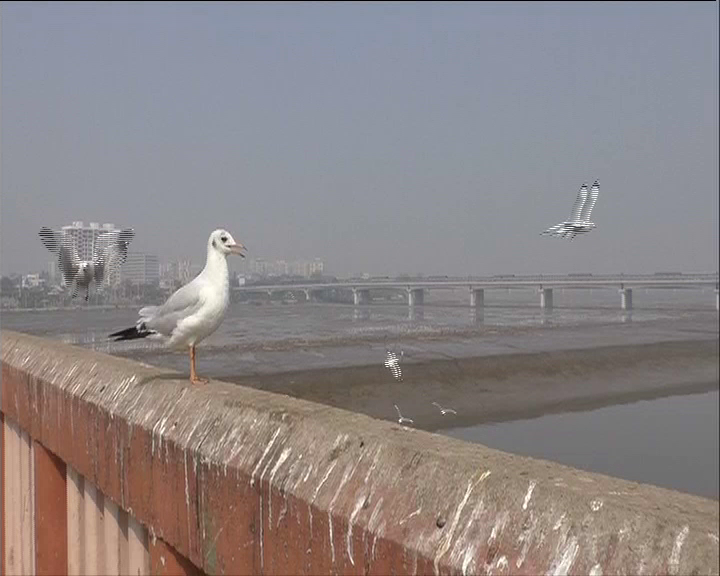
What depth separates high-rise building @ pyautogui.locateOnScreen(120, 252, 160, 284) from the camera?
340cm

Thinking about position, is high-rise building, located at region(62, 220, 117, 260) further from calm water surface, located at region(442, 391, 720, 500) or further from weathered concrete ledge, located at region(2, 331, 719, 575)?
calm water surface, located at region(442, 391, 720, 500)

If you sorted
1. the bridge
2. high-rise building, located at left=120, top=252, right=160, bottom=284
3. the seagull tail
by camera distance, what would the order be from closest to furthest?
1. the bridge
2. high-rise building, located at left=120, top=252, right=160, bottom=284
3. the seagull tail

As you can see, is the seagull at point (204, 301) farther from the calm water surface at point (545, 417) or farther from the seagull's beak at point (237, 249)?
the calm water surface at point (545, 417)

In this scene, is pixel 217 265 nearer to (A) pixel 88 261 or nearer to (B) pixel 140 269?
(B) pixel 140 269

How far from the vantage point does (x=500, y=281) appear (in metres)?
2.92

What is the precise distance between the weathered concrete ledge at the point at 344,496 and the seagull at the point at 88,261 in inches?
24.8

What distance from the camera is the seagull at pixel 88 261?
3.02 metres

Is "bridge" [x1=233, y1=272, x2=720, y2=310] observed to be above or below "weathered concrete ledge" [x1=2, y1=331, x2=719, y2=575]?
above

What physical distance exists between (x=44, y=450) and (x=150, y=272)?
173 cm

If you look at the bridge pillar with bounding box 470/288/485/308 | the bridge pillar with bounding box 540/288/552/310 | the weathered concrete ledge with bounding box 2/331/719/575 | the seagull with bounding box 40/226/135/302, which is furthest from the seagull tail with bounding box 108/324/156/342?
the bridge pillar with bounding box 540/288/552/310

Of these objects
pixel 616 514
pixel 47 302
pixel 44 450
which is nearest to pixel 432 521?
pixel 616 514

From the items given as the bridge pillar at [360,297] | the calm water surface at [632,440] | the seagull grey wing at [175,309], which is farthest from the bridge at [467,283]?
the calm water surface at [632,440]

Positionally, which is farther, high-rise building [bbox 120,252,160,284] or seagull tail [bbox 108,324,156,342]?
seagull tail [bbox 108,324,156,342]

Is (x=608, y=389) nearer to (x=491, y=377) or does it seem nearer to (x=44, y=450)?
(x=491, y=377)
